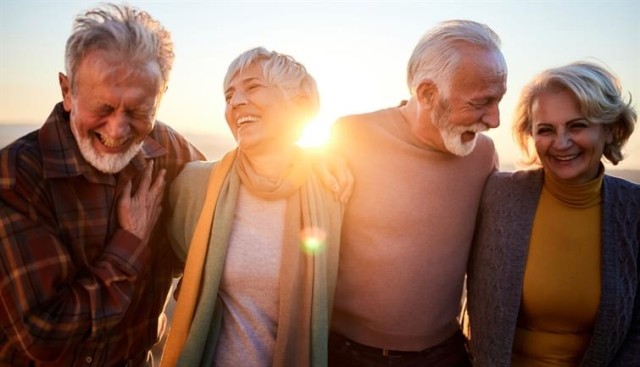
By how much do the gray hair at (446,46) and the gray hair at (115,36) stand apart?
1428 mm

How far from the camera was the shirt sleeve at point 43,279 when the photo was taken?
6.25 ft

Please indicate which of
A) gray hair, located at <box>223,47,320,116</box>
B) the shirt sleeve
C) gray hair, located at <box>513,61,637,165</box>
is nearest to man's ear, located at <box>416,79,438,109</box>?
gray hair, located at <box>513,61,637,165</box>

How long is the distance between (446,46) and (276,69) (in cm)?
95

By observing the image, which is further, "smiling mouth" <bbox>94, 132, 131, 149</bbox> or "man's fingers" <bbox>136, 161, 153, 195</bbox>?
"man's fingers" <bbox>136, 161, 153, 195</bbox>

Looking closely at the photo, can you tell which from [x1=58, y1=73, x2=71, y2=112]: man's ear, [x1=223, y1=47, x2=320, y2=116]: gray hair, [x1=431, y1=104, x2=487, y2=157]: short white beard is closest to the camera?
[x1=58, y1=73, x2=71, y2=112]: man's ear

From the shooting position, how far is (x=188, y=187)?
8.30ft

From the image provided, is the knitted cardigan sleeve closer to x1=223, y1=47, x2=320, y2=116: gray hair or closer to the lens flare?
the lens flare

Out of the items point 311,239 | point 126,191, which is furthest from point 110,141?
point 311,239

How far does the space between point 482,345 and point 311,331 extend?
0.97m

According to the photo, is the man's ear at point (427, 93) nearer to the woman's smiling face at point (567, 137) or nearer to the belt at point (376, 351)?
the woman's smiling face at point (567, 137)

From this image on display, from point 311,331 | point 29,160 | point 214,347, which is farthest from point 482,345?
point 29,160

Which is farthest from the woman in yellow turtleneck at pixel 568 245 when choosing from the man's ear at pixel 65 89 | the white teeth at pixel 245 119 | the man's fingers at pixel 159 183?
the man's ear at pixel 65 89

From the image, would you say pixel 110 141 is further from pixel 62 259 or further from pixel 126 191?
pixel 62 259

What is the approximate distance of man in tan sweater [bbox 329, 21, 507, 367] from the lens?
2584mm
